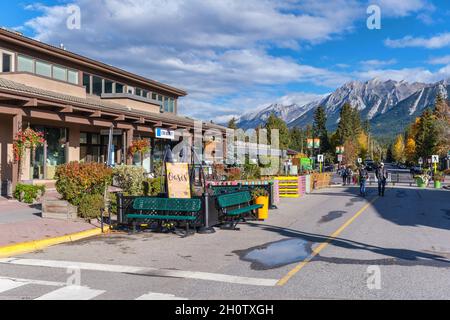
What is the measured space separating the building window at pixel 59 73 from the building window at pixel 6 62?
2833mm

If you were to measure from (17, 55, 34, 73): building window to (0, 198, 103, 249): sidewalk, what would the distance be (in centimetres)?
927

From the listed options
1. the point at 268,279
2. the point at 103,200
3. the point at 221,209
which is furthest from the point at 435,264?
the point at 103,200

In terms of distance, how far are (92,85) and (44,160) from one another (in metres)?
7.19

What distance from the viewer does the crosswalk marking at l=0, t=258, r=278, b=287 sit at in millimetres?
7298

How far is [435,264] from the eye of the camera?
8477 millimetres

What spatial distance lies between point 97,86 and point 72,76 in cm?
286

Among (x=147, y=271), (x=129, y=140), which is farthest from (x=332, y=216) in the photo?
(x=129, y=140)

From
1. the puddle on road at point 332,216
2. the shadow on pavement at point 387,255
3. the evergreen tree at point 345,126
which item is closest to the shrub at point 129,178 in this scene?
the puddle on road at point 332,216

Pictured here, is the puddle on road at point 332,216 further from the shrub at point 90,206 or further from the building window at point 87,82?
the building window at point 87,82

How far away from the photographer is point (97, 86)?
94.5ft

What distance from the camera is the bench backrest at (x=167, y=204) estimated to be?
39.9ft

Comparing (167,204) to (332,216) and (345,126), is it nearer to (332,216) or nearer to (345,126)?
(332,216)

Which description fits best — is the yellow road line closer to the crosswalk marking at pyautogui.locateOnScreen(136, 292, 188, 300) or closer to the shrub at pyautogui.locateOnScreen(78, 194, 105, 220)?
the crosswalk marking at pyautogui.locateOnScreen(136, 292, 188, 300)
